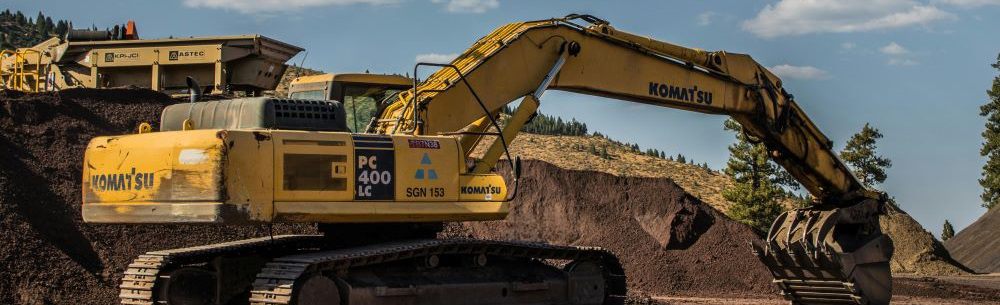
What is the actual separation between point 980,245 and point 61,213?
32915 mm

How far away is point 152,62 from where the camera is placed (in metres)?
28.8

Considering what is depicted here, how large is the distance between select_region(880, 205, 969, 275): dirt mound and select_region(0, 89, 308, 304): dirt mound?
18980mm

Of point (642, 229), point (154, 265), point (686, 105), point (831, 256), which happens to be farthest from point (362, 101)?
point (642, 229)

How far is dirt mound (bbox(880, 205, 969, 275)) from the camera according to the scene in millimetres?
33906

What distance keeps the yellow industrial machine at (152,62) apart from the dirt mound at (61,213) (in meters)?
1.59

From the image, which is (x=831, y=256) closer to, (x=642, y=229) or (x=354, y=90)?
(x=354, y=90)

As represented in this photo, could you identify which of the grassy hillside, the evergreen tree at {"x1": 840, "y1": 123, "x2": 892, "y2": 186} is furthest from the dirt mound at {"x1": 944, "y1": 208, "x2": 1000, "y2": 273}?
the grassy hillside

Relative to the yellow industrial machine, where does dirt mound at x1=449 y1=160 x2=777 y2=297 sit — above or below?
below

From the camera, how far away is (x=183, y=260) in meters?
13.2

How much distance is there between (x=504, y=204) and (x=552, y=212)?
16.1 m

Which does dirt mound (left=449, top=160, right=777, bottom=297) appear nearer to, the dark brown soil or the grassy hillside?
the dark brown soil

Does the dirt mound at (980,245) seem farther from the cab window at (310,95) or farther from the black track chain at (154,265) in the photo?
the black track chain at (154,265)

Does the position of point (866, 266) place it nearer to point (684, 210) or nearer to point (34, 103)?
point (684, 210)

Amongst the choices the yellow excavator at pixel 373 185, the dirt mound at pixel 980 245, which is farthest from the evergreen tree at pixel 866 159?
the yellow excavator at pixel 373 185
